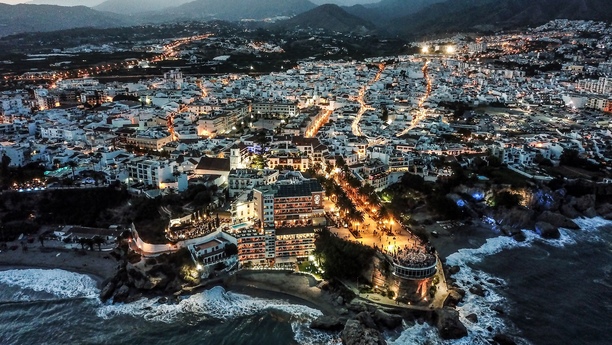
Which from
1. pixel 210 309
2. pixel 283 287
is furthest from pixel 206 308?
pixel 283 287

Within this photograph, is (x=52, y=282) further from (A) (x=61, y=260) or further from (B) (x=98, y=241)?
(B) (x=98, y=241)

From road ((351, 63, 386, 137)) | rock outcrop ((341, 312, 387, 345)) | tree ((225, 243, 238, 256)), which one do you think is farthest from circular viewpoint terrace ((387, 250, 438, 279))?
road ((351, 63, 386, 137))

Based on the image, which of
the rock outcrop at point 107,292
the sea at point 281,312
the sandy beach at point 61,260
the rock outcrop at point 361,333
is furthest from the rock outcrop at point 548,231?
the sandy beach at point 61,260

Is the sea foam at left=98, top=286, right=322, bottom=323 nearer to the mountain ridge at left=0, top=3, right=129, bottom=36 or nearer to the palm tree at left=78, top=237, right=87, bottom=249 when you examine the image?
the palm tree at left=78, top=237, right=87, bottom=249

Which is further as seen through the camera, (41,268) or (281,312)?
(41,268)

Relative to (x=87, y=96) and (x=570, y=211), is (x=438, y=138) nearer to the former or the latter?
(x=570, y=211)

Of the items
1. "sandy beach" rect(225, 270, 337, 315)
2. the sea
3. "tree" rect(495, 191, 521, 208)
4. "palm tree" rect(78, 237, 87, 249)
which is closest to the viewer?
the sea

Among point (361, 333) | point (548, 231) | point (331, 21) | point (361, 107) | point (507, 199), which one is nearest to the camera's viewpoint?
point (361, 333)
